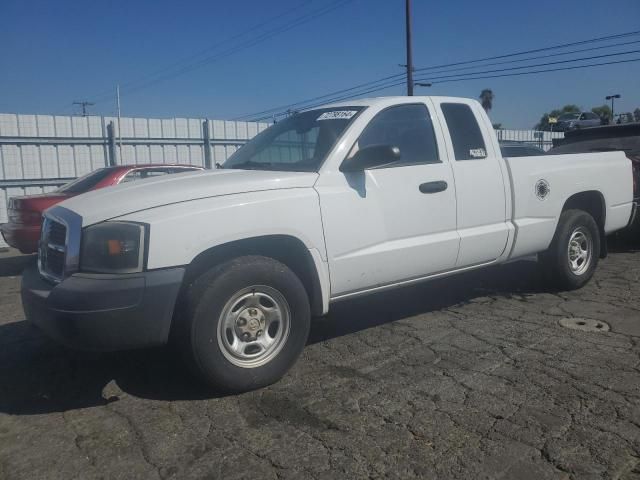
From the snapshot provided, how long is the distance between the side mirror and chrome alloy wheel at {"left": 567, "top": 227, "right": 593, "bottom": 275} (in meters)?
2.85

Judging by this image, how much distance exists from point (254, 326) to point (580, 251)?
3.93 metres

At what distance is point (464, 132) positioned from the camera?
4.87 metres

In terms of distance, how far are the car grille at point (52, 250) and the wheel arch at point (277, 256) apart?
76 cm

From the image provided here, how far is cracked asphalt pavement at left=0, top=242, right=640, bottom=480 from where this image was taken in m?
2.70

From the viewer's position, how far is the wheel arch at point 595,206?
589 cm

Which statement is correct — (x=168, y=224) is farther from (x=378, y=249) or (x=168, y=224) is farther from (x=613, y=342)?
(x=613, y=342)

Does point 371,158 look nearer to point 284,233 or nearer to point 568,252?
point 284,233

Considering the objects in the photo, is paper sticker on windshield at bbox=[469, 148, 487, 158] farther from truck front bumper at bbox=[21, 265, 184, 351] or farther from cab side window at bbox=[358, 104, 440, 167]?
truck front bumper at bbox=[21, 265, 184, 351]

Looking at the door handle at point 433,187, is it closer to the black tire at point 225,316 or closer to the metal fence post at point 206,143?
the black tire at point 225,316

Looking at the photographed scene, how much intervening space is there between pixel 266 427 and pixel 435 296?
3162mm

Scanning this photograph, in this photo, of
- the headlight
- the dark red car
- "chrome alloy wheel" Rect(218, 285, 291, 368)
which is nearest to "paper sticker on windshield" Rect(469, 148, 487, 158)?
"chrome alloy wheel" Rect(218, 285, 291, 368)

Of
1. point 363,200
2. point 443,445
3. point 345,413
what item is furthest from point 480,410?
point 363,200

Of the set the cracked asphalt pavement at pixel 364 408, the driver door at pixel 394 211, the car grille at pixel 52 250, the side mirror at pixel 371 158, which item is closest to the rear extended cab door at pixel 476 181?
the driver door at pixel 394 211

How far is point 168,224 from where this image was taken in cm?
317
